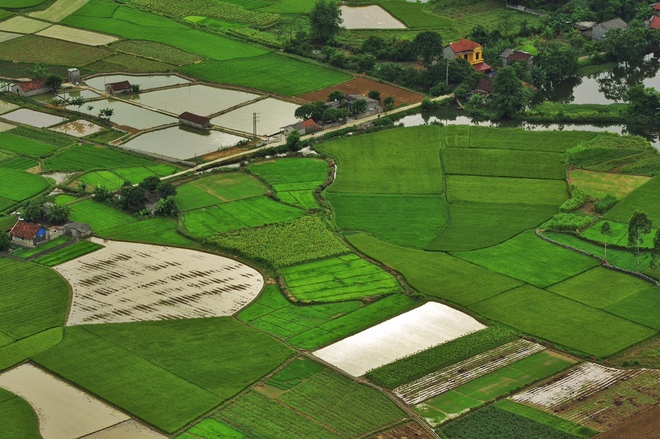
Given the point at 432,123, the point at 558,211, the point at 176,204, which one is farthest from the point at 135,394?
the point at 432,123

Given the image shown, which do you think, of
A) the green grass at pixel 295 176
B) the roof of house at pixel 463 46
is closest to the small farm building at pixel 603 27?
the roof of house at pixel 463 46

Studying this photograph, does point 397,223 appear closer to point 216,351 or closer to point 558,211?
point 558,211

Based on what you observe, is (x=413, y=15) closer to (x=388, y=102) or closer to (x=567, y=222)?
(x=388, y=102)

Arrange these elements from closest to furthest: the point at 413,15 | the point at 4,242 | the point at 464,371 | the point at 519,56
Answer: the point at 464,371 → the point at 4,242 → the point at 519,56 → the point at 413,15

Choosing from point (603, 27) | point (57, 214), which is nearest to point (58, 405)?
point (57, 214)

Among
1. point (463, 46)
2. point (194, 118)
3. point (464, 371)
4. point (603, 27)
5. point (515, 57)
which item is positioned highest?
point (603, 27)

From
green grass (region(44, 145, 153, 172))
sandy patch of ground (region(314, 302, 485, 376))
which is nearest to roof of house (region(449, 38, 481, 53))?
green grass (region(44, 145, 153, 172))
